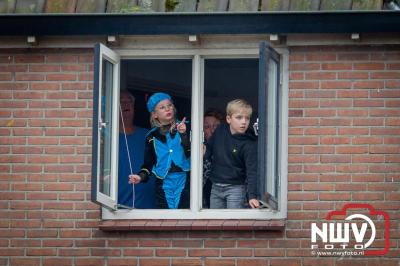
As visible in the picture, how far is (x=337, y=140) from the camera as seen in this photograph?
13.2m

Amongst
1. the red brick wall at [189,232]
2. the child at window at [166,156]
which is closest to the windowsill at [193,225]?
the red brick wall at [189,232]

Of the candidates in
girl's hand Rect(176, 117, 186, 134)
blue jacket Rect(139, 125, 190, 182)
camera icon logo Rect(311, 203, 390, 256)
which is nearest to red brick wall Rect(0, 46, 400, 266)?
camera icon logo Rect(311, 203, 390, 256)

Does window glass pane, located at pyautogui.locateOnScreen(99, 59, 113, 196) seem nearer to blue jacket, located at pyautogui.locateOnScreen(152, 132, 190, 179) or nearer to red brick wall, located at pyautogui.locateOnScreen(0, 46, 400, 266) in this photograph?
red brick wall, located at pyautogui.locateOnScreen(0, 46, 400, 266)

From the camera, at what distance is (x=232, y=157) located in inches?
529

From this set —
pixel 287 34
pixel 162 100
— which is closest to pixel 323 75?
pixel 287 34

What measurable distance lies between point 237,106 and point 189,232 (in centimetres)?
135

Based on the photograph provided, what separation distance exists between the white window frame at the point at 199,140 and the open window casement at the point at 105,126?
26cm

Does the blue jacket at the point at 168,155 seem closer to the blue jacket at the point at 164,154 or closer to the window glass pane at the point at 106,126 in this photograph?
the blue jacket at the point at 164,154

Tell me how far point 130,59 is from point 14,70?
1159 mm

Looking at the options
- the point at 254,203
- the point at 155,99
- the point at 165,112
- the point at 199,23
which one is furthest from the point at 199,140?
the point at 199,23

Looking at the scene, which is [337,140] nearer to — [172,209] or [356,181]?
[356,181]

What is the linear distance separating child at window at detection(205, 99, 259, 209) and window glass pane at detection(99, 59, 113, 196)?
1.03 metres

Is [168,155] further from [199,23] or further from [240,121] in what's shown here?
[199,23]

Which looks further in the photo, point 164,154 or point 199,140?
point 164,154
